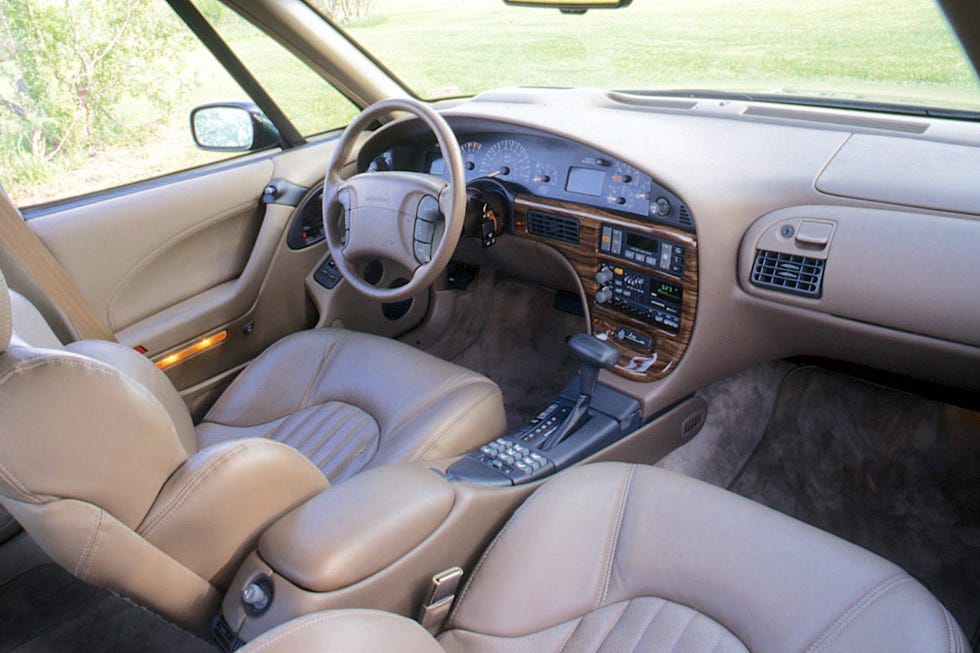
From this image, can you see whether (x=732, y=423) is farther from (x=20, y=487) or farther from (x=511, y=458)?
(x=20, y=487)

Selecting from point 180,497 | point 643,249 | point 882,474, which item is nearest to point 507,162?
point 643,249

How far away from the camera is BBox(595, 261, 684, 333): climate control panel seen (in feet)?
6.70

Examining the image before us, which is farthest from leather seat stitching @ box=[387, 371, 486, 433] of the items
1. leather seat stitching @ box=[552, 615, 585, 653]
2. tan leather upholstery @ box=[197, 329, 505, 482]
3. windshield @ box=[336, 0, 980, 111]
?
windshield @ box=[336, 0, 980, 111]

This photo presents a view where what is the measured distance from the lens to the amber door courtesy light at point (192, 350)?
2.33 metres

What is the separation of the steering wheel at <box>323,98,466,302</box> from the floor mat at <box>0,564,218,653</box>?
104cm

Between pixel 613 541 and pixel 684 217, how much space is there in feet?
2.86

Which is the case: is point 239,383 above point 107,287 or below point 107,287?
below

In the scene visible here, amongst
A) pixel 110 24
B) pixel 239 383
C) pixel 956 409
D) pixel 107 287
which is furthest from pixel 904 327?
pixel 110 24

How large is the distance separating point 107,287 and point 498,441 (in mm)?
1266

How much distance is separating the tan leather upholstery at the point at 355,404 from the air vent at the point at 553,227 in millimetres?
530

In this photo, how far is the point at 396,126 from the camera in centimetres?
240

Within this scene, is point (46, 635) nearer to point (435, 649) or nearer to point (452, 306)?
point (435, 649)

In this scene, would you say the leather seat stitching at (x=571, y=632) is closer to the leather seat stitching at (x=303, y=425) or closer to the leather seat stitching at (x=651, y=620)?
the leather seat stitching at (x=651, y=620)

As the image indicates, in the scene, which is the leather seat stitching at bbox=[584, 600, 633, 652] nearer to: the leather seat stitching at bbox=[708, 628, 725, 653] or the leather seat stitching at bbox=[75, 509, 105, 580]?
the leather seat stitching at bbox=[708, 628, 725, 653]
